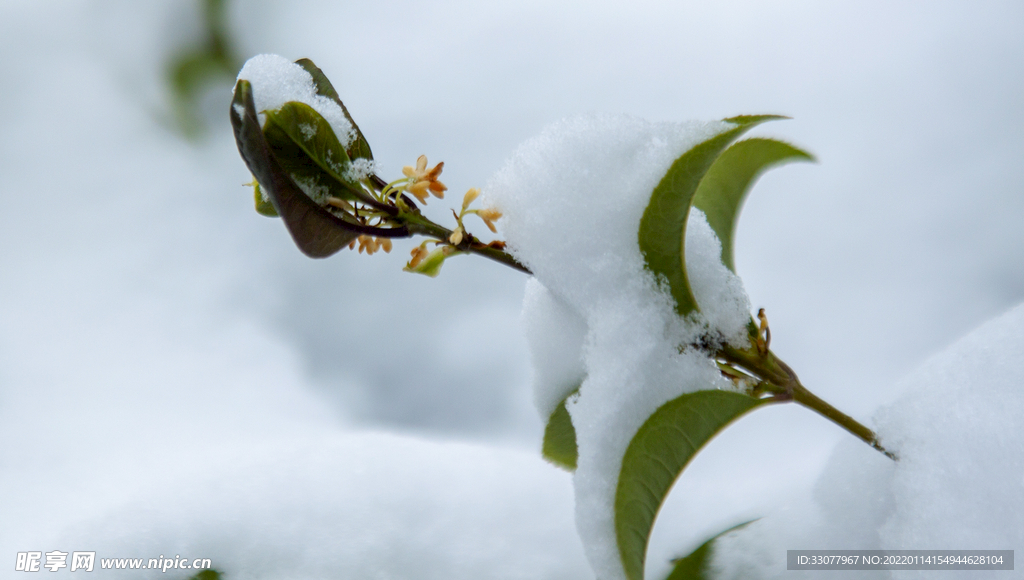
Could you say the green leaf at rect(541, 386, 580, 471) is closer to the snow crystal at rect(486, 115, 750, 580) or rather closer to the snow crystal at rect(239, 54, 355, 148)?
the snow crystal at rect(486, 115, 750, 580)

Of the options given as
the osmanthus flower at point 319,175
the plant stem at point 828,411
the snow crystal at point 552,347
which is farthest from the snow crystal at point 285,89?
the plant stem at point 828,411

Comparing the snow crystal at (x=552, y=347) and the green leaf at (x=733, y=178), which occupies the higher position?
the green leaf at (x=733, y=178)

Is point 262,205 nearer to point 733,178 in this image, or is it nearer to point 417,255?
point 417,255

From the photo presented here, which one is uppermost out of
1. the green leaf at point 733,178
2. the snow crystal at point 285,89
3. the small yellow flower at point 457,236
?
the snow crystal at point 285,89

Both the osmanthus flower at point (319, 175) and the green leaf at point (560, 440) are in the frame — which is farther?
the green leaf at point (560, 440)

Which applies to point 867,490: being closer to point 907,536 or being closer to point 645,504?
Result: point 907,536

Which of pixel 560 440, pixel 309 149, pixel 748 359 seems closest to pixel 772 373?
pixel 748 359

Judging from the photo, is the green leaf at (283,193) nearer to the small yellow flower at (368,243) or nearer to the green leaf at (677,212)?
the small yellow flower at (368,243)
